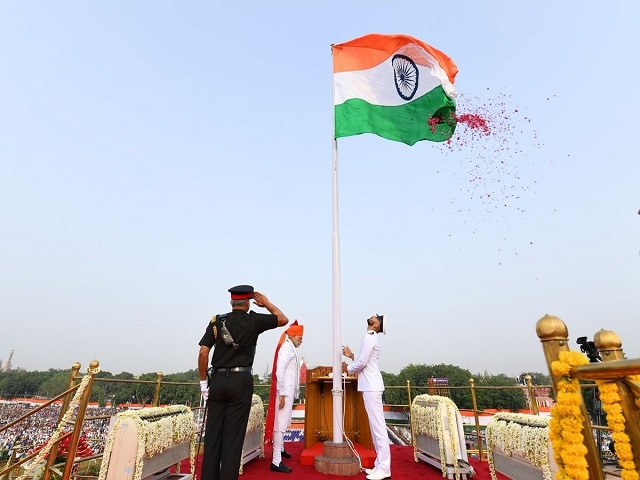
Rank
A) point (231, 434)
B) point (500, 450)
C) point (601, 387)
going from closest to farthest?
1. point (601, 387)
2. point (231, 434)
3. point (500, 450)

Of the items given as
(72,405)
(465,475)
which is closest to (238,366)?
(72,405)

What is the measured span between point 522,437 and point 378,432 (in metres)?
1.92

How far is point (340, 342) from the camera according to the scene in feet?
18.4

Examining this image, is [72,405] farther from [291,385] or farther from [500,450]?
[500,450]

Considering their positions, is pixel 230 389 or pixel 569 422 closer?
pixel 569 422

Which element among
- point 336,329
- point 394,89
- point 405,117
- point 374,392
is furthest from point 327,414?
point 394,89

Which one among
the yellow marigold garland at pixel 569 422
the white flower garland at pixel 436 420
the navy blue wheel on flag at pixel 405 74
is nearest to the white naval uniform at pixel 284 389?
the white flower garland at pixel 436 420

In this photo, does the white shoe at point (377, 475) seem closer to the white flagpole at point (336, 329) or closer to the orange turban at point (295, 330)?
the white flagpole at point (336, 329)

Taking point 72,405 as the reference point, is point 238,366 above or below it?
above

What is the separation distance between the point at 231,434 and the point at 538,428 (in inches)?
126

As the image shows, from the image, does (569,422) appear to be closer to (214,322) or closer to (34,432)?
(214,322)

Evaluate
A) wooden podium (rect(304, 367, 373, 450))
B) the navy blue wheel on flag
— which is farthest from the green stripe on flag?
wooden podium (rect(304, 367, 373, 450))

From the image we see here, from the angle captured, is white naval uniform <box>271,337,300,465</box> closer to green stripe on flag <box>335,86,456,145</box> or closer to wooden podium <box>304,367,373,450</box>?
wooden podium <box>304,367,373,450</box>

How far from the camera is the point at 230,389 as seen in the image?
12.2 feet
